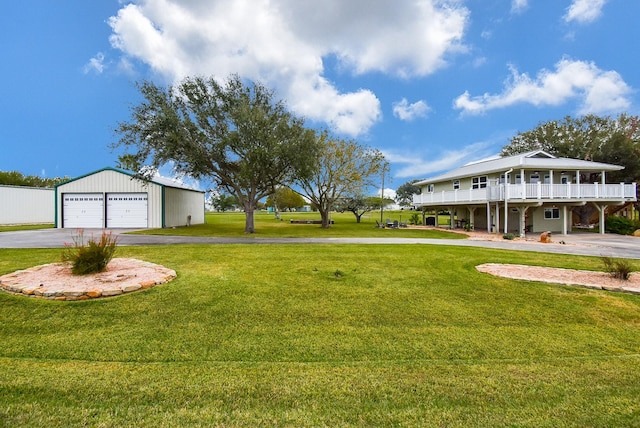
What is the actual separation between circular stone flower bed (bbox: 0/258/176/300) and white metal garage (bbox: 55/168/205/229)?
56.5ft

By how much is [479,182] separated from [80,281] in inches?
949

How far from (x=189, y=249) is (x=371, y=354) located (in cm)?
892

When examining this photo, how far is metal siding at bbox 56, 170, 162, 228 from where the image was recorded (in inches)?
906

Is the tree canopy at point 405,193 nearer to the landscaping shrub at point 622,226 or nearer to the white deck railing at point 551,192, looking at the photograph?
the landscaping shrub at point 622,226

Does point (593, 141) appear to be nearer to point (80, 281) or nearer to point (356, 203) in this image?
point (356, 203)

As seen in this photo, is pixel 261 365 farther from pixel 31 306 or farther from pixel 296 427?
pixel 31 306

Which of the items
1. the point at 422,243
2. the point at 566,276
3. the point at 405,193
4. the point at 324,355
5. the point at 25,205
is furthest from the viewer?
the point at 405,193

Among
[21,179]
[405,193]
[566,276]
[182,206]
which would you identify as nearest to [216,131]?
[182,206]

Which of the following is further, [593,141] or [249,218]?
[593,141]

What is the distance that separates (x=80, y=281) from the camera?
19.5ft

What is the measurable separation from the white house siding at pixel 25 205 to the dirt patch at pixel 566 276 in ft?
123

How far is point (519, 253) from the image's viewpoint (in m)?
10.9

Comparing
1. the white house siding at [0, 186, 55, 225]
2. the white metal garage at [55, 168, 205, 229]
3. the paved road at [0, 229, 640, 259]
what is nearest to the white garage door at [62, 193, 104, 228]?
the white metal garage at [55, 168, 205, 229]

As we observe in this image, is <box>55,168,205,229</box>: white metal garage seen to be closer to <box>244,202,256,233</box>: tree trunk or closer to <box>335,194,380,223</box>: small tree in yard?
<box>244,202,256,233</box>: tree trunk
